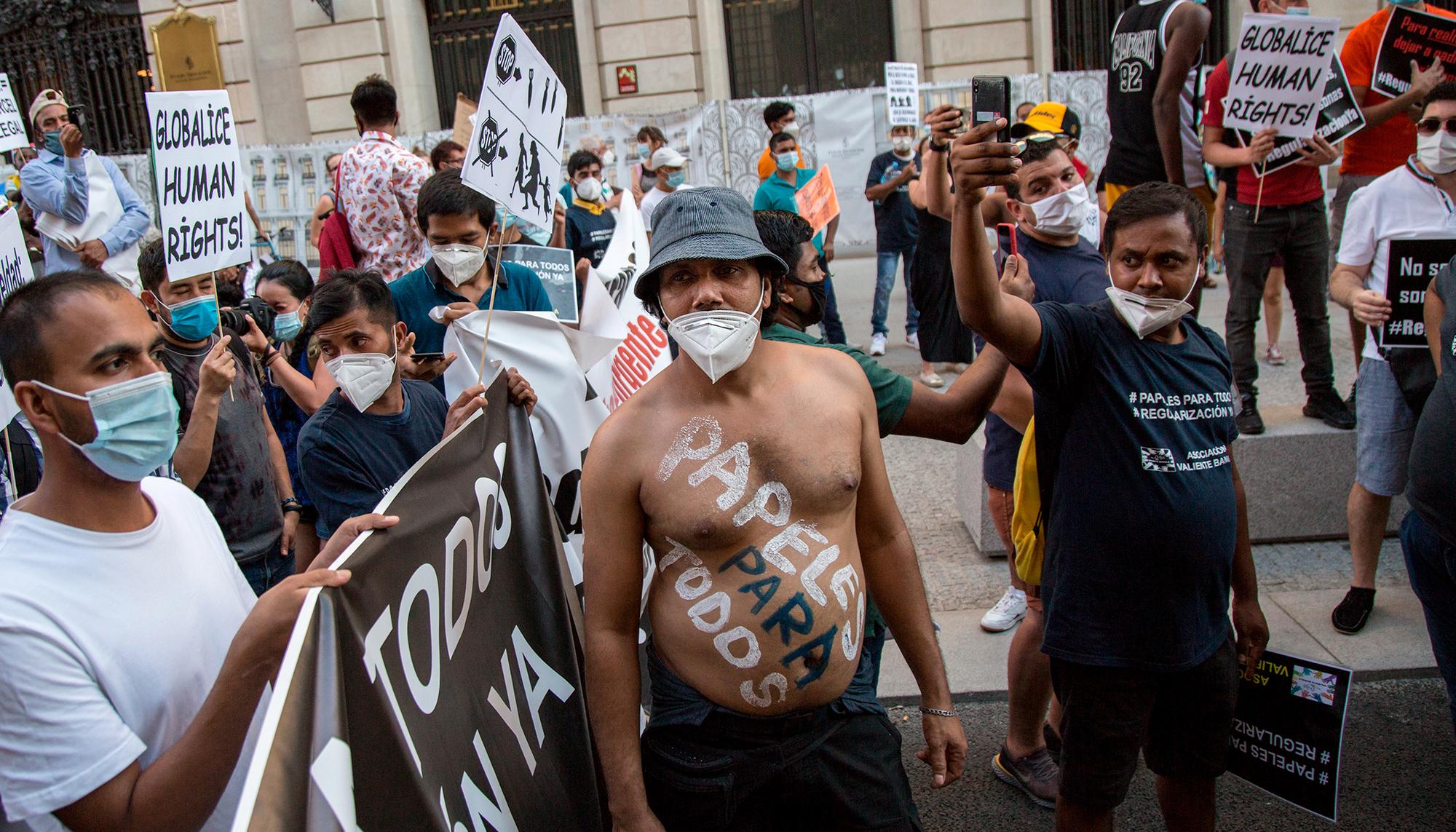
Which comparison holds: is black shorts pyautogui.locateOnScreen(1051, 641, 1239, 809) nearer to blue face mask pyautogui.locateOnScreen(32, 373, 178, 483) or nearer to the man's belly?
the man's belly

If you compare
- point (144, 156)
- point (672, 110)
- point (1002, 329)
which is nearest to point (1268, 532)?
point (1002, 329)

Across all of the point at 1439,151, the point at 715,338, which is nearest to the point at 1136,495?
the point at 715,338

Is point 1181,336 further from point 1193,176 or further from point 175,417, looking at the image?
point 1193,176

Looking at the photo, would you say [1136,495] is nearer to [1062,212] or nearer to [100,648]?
[1062,212]

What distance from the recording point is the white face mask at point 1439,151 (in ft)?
13.4

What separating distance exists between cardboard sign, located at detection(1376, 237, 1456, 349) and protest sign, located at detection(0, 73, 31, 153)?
7662mm

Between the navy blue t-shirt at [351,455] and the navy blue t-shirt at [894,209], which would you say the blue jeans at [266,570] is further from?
the navy blue t-shirt at [894,209]

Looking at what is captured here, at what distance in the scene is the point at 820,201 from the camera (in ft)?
20.2

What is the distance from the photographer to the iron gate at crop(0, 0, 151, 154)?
58.4ft

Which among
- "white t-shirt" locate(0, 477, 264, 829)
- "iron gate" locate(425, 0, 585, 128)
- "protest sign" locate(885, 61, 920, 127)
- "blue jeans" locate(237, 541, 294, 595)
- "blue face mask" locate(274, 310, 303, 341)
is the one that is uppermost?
"iron gate" locate(425, 0, 585, 128)

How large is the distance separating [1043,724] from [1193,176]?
11.8 ft

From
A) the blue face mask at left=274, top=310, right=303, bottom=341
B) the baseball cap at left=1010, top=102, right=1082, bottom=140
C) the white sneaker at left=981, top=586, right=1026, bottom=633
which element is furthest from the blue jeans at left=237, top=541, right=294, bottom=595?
the baseball cap at left=1010, top=102, right=1082, bottom=140

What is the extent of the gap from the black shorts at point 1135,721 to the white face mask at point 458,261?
243cm

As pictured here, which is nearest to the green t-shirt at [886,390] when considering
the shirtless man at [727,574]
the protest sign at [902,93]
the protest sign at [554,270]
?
the shirtless man at [727,574]
